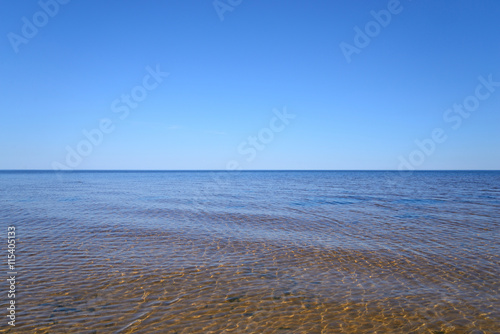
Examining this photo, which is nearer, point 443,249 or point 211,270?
point 211,270

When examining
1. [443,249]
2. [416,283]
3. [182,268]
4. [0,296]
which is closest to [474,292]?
[416,283]

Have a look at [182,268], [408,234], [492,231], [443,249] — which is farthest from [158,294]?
[492,231]

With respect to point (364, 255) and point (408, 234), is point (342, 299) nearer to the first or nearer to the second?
point (364, 255)

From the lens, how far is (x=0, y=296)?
20.3 ft

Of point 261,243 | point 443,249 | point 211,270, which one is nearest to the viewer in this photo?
point 211,270

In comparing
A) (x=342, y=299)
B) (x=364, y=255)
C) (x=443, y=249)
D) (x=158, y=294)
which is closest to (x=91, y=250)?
(x=158, y=294)

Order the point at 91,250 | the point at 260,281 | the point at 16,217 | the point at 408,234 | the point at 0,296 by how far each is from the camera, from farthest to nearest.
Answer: the point at 16,217 < the point at 408,234 < the point at 91,250 < the point at 260,281 < the point at 0,296

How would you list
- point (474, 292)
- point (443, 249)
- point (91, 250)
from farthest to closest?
point (443, 249)
point (91, 250)
point (474, 292)

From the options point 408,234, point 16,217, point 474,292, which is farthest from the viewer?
point 16,217

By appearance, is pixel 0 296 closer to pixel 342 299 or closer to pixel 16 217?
pixel 342 299

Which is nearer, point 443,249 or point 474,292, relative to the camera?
point 474,292

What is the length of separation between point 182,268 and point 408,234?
10.3 metres

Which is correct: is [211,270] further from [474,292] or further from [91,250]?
[474,292]

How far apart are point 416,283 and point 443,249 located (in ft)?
13.3
